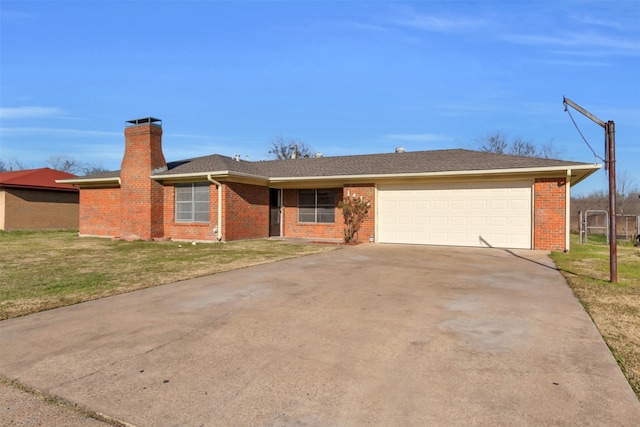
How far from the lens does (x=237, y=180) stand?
1600 cm

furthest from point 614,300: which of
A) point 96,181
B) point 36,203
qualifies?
point 36,203

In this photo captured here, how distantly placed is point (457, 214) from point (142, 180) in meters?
12.4

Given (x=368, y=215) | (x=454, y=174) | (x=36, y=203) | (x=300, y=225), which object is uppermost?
(x=454, y=174)

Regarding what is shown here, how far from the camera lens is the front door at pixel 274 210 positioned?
18.3 m

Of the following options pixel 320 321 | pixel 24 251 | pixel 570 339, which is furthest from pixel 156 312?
pixel 24 251

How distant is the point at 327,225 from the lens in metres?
17.3

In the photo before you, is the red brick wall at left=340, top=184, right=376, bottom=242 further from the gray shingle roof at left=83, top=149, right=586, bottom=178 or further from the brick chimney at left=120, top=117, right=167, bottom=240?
the brick chimney at left=120, top=117, right=167, bottom=240

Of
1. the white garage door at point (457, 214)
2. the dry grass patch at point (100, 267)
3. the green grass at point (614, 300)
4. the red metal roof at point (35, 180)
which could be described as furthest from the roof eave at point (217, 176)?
the red metal roof at point (35, 180)

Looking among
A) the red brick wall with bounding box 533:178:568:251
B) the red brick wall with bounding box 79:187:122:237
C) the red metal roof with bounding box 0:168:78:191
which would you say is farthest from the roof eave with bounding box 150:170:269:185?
the red metal roof with bounding box 0:168:78:191

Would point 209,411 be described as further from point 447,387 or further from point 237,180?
point 237,180

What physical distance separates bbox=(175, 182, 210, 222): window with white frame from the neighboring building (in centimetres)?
1196

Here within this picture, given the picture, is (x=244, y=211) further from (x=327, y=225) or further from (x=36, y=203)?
(x=36, y=203)

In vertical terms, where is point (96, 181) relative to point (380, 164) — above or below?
below

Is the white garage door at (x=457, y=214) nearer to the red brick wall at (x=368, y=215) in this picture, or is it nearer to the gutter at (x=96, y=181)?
the red brick wall at (x=368, y=215)
